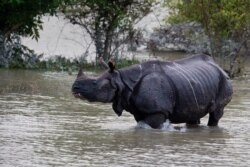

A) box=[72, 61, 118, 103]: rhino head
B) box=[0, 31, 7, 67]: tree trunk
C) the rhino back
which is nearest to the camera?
box=[72, 61, 118, 103]: rhino head

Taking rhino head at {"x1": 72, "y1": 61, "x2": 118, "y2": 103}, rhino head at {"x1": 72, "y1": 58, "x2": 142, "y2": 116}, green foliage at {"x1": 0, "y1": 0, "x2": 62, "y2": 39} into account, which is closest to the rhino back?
rhino head at {"x1": 72, "y1": 58, "x2": 142, "y2": 116}

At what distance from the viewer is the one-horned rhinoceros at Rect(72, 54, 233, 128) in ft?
42.7

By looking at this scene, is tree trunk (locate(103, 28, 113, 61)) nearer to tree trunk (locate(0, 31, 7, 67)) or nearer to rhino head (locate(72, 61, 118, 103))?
tree trunk (locate(0, 31, 7, 67))

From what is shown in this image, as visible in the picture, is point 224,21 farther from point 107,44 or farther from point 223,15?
point 107,44

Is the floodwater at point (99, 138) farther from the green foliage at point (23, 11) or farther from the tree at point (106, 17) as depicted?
the tree at point (106, 17)

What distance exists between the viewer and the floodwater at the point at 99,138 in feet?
34.0

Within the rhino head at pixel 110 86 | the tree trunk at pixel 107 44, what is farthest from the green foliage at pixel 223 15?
the rhino head at pixel 110 86

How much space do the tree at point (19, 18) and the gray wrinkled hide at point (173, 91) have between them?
854cm

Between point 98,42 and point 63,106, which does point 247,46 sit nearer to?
point 98,42

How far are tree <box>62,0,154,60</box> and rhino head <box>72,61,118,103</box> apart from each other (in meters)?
11.3

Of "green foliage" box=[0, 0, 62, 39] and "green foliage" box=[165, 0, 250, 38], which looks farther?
"green foliage" box=[165, 0, 250, 38]

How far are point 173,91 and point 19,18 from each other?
9.67m

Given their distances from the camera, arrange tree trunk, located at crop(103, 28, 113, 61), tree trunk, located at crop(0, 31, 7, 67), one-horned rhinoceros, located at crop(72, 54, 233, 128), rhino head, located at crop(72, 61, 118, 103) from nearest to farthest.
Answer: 1. rhino head, located at crop(72, 61, 118, 103)
2. one-horned rhinoceros, located at crop(72, 54, 233, 128)
3. tree trunk, located at crop(0, 31, 7, 67)
4. tree trunk, located at crop(103, 28, 113, 61)

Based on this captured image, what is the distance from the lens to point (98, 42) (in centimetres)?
2517
